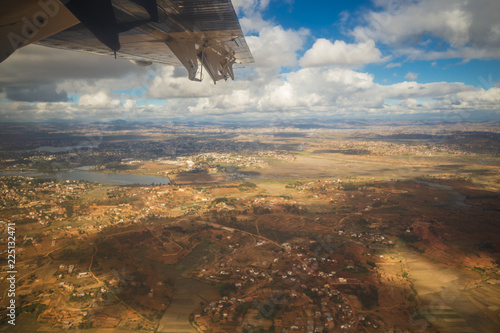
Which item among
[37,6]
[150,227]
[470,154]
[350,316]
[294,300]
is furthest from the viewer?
[470,154]

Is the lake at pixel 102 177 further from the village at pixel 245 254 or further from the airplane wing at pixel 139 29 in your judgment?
the airplane wing at pixel 139 29

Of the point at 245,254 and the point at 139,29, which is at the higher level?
the point at 139,29

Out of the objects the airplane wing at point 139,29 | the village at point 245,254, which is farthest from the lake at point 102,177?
the airplane wing at point 139,29

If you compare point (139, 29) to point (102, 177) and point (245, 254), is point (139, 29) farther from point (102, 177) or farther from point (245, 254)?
point (102, 177)

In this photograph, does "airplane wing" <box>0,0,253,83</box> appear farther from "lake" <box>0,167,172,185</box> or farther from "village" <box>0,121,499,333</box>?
"lake" <box>0,167,172,185</box>

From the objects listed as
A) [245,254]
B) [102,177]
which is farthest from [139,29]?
[102,177]

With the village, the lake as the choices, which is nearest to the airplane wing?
the village

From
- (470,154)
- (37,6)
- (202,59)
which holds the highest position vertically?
(202,59)

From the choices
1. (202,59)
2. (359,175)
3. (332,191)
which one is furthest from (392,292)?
(359,175)

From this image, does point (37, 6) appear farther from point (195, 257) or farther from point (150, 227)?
point (150, 227)
